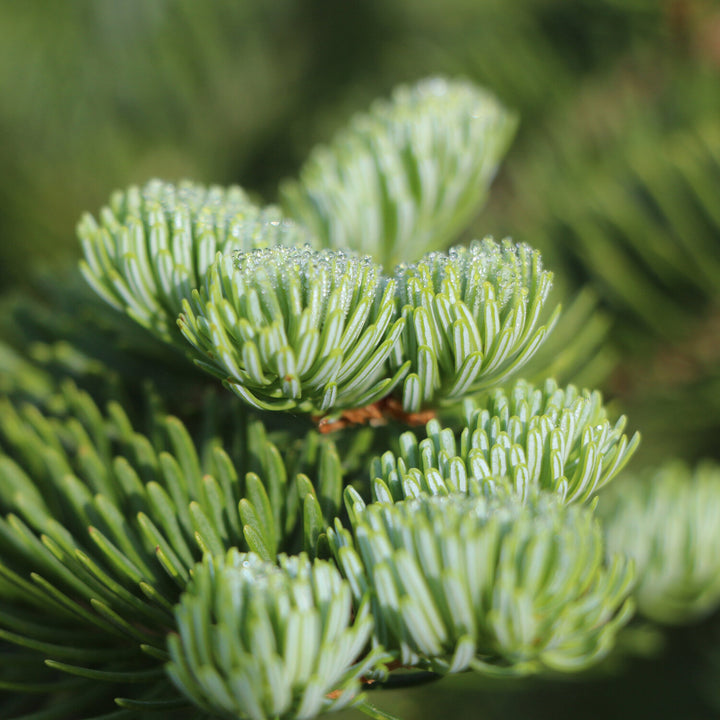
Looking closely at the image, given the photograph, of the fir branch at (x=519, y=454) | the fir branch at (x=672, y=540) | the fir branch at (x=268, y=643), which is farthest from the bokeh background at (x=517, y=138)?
the fir branch at (x=268, y=643)

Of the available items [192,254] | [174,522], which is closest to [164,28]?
[192,254]

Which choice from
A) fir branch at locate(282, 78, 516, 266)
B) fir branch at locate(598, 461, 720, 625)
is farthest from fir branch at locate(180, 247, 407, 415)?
fir branch at locate(598, 461, 720, 625)

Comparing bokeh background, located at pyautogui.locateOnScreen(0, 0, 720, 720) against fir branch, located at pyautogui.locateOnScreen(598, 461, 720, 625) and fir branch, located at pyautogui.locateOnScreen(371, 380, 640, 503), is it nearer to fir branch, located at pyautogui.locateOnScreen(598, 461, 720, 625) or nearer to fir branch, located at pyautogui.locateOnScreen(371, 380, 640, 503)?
fir branch, located at pyautogui.locateOnScreen(598, 461, 720, 625)

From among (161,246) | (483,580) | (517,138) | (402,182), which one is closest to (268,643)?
(483,580)

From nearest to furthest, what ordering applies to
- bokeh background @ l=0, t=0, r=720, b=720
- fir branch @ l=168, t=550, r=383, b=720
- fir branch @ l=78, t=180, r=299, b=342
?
fir branch @ l=168, t=550, r=383, b=720 < fir branch @ l=78, t=180, r=299, b=342 < bokeh background @ l=0, t=0, r=720, b=720

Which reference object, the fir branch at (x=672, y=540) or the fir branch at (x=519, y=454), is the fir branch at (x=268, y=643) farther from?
the fir branch at (x=672, y=540)

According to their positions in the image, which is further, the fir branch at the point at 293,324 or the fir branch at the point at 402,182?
the fir branch at the point at 402,182

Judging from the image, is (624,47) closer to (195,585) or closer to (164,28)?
(164,28)

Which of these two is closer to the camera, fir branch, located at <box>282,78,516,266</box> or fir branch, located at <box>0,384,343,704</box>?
fir branch, located at <box>0,384,343,704</box>

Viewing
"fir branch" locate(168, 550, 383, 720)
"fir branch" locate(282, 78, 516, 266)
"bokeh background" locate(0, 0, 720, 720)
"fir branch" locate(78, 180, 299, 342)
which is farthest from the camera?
"bokeh background" locate(0, 0, 720, 720)
